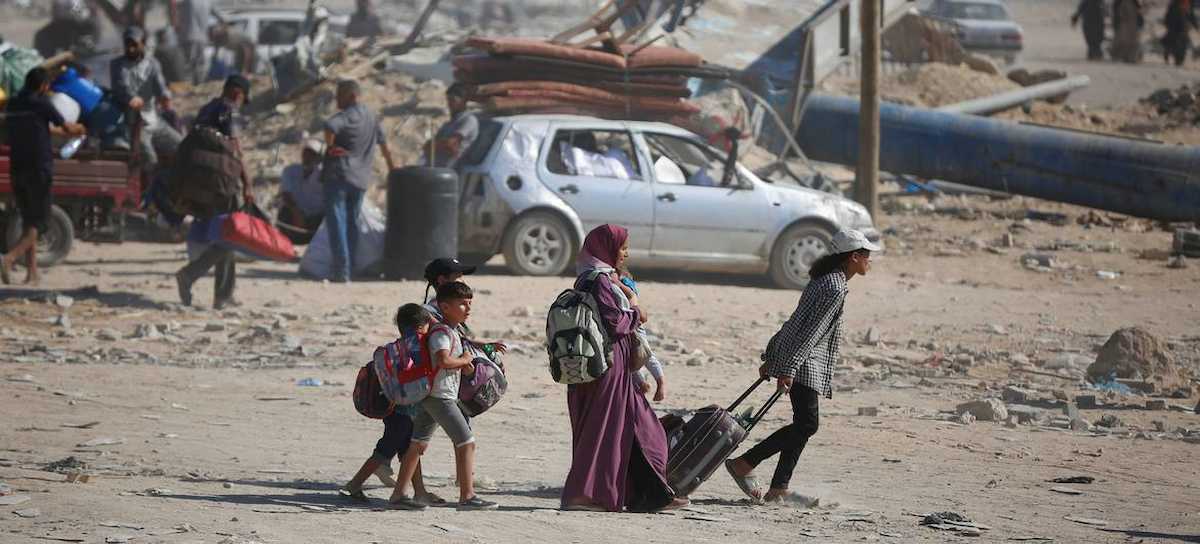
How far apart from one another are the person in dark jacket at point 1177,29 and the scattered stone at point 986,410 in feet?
92.4

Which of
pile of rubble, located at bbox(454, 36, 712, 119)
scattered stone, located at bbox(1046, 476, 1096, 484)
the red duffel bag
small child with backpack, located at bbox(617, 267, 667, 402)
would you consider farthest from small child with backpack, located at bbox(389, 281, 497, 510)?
pile of rubble, located at bbox(454, 36, 712, 119)

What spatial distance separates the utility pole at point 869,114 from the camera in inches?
709

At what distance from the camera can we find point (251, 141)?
22156mm

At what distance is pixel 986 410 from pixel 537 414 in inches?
103

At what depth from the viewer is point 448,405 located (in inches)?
280

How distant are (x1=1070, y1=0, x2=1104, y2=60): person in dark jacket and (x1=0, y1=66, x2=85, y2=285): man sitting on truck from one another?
94.3 ft

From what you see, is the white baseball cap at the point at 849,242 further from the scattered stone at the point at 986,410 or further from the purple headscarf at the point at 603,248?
the scattered stone at the point at 986,410

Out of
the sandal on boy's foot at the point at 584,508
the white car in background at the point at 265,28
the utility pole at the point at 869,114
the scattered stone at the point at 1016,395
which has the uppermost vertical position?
the white car in background at the point at 265,28

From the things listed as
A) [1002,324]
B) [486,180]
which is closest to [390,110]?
[486,180]

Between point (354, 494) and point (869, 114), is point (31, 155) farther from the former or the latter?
point (869, 114)

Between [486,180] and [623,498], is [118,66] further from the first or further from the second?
[623,498]

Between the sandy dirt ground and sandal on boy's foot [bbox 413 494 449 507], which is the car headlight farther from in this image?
sandal on boy's foot [bbox 413 494 449 507]

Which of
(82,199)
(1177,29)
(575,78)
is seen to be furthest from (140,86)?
(1177,29)

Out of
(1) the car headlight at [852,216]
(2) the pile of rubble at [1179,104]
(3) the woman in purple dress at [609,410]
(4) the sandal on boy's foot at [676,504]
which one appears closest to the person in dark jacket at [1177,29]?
(2) the pile of rubble at [1179,104]
